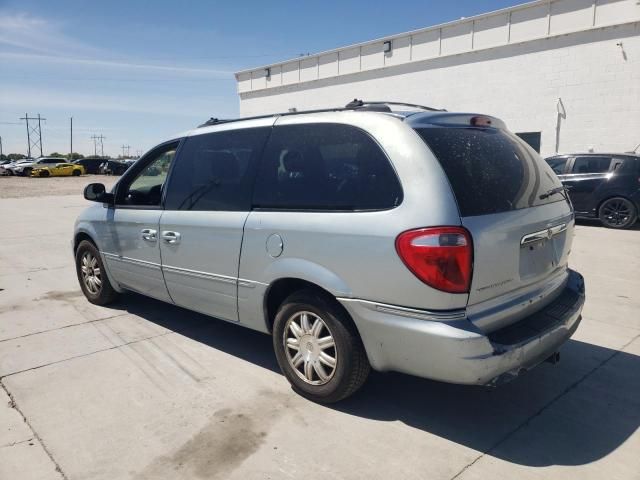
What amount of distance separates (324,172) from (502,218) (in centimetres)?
108

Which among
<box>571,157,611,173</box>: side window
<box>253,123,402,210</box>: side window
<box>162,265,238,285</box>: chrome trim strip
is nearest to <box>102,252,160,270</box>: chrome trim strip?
<box>162,265,238,285</box>: chrome trim strip

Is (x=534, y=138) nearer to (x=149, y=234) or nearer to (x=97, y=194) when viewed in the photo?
(x=97, y=194)

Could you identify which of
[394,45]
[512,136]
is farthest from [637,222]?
[394,45]

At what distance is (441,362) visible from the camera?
2.56 m

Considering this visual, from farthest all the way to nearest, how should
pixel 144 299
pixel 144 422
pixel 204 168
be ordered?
pixel 144 299, pixel 204 168, pixel 144 422

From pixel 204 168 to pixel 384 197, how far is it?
176 centimetres

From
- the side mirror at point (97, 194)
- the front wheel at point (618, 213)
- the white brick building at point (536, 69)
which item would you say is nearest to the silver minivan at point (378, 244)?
the side mirror at point (97, 194)

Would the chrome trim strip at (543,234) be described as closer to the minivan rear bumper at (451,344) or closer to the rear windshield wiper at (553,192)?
the rear windshield wiper at (553,192)

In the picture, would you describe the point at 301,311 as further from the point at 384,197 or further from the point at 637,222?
the point at 637,222

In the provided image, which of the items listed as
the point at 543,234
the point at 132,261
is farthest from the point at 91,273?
the point at 543,234

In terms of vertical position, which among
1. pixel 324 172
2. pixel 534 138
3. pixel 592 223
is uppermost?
pixel 534 138

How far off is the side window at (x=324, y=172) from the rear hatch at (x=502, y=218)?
32 centimetres

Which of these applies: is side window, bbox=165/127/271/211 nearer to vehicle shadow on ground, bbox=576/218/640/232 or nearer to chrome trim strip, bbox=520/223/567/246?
chrome trim strip, bbox=520/223/567/246

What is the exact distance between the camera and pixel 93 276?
5324 mm
